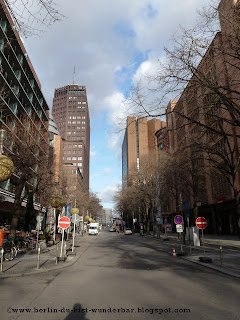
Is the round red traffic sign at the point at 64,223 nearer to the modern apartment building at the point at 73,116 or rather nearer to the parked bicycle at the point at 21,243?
the parked bicycle at the point at 21,243

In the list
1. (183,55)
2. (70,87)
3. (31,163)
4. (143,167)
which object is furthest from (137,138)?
(183,55)

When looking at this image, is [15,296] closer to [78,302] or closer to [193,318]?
[78,302]

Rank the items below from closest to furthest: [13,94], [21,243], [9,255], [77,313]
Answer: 1. [77,313]
2. [9,255]
3. [21,243]
4. [13,94]

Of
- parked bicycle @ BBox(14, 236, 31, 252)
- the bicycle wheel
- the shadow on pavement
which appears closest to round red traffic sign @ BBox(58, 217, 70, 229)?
the bicycle wheel

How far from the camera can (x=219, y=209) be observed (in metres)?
40.8

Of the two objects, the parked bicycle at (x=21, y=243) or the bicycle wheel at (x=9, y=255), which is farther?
the parked bicycle at (x=21, y=243)

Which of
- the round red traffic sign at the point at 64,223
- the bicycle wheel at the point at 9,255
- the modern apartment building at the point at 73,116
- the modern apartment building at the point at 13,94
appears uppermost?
the modern apartment building at the point at 73,116

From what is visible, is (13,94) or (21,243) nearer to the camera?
(21,243)

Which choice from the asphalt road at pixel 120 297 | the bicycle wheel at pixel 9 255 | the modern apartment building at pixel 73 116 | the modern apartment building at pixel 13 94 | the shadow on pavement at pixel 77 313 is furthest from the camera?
the modern apartment building at pixel 73 116

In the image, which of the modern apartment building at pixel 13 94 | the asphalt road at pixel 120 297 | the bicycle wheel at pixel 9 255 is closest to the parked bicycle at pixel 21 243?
the bicycle wheel at pixel 9 255

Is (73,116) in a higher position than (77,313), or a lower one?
higher

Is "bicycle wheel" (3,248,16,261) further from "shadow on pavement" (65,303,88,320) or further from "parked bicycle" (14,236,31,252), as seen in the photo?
"shadow on pavement" (65,303,88,320)

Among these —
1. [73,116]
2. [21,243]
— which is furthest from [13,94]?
[73,116]

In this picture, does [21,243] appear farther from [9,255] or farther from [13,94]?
[13,94]
